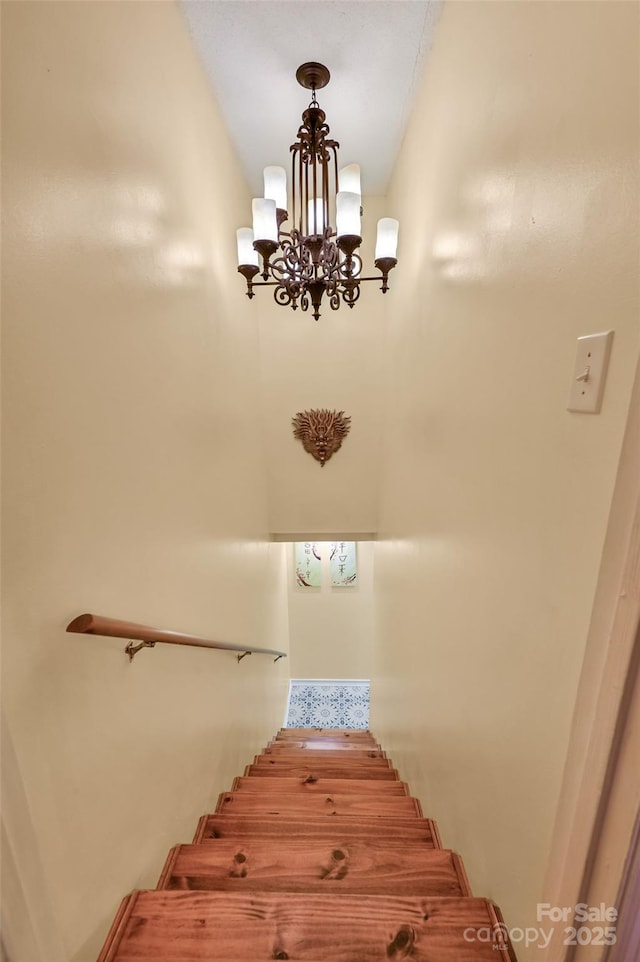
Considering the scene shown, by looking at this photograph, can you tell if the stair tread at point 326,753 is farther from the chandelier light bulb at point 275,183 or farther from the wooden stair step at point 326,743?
the chandelier light bulb at point 275,183

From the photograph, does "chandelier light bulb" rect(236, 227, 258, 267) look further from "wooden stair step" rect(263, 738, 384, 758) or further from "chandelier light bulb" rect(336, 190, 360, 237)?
"wooden stair step" rect(263, 738, 384, 758)

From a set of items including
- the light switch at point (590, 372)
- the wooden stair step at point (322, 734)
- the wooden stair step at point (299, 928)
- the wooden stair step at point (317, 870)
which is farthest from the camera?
the wooden stair step at point (322, 734)

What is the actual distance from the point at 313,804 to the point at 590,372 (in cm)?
199

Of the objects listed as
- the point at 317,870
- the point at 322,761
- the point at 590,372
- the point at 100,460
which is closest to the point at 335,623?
the point at 322,761

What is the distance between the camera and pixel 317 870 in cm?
127

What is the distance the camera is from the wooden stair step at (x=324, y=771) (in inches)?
92.6

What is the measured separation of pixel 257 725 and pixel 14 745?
2.49 meters

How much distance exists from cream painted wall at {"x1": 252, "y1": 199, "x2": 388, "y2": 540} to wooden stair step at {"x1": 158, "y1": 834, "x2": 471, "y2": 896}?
7.91 ft

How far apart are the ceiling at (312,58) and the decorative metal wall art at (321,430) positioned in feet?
5.57

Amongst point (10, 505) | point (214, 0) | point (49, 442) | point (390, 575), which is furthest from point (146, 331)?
point (390, 575)

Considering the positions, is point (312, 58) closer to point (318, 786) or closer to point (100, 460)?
point (100, 460)

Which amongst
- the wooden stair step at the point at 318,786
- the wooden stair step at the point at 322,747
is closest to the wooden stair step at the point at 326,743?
the wooden stair step at the point at 322,747

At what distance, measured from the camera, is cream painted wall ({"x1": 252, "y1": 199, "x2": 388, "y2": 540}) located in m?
3.20

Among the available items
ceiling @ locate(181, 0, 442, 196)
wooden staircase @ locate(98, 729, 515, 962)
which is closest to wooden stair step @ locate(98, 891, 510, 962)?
wooden staircase @ locate(98, 729, 515, 962)
